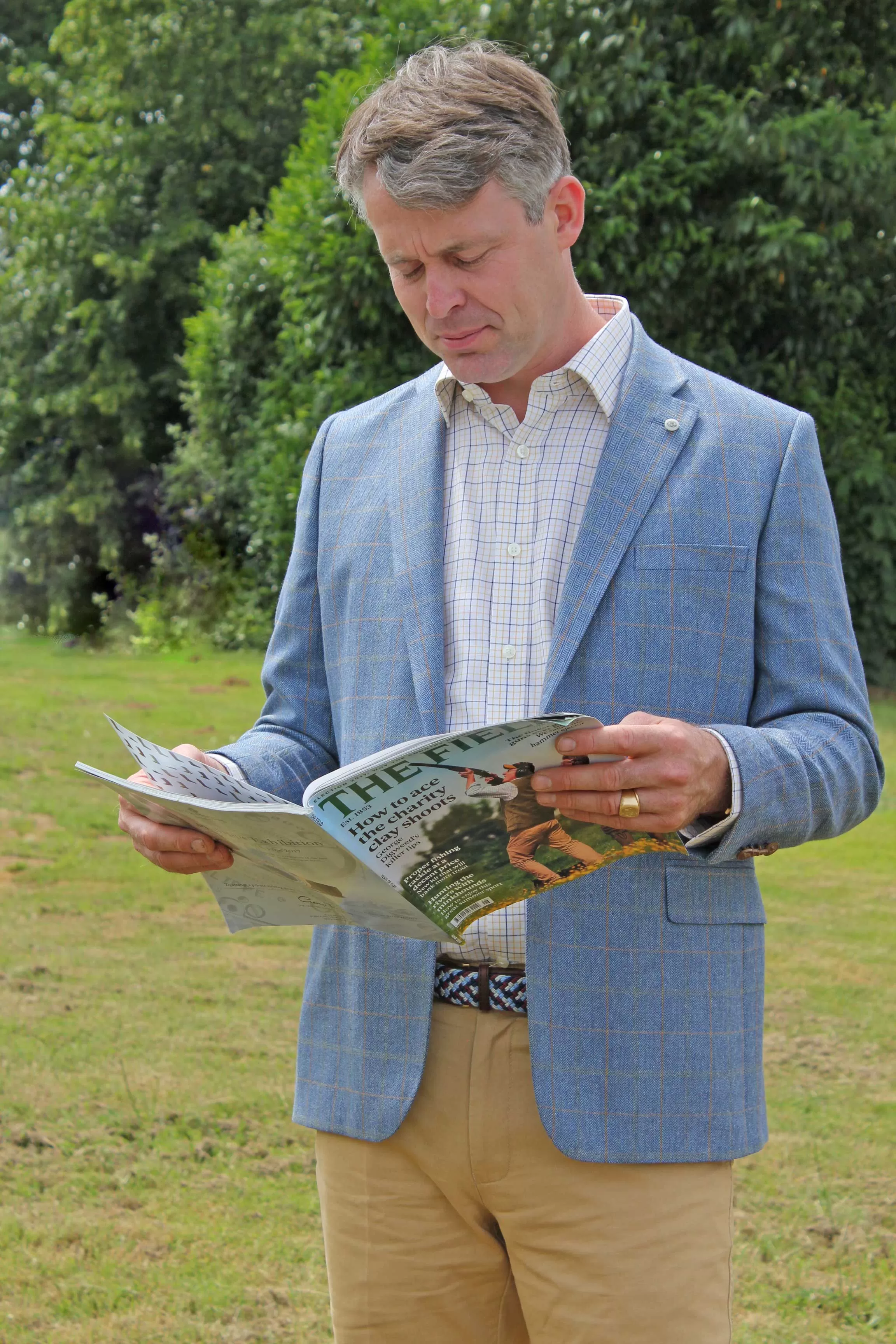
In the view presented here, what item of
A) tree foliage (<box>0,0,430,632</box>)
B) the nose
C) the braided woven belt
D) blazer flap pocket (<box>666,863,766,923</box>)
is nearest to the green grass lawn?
the braided woven belt

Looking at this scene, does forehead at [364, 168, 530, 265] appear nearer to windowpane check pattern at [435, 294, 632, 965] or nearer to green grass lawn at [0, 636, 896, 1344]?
windowpane check pattern at [435, 294, 632, 965]

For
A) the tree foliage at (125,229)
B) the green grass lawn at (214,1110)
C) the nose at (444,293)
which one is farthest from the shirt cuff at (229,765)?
the tree foliage at (125,229)

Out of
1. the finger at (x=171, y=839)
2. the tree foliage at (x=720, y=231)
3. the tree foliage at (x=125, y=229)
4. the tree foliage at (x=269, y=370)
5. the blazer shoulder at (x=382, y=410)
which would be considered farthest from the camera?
the tree foliage at (x=125, y=229)

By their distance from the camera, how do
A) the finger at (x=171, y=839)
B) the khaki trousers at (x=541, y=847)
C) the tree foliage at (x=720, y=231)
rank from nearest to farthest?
the khaki trousers at (x=541, y=847), the finger at (x=171, y=839), the tree foliage at (x=720, y=231)

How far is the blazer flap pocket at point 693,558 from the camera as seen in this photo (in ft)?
4.90

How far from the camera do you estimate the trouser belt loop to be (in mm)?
1554

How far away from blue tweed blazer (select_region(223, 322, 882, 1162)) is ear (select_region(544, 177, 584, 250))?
8.1 inches

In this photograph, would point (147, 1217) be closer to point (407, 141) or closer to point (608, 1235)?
point (608, 1235)

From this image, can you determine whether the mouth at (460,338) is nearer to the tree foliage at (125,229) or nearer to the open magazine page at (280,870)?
the open magazine page at (280,870)

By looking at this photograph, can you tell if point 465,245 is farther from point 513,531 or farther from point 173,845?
point 173,845

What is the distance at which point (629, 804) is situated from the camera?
125 centimetres

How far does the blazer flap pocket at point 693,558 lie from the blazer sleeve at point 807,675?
3 centimetres

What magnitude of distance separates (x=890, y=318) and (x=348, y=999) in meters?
9.79

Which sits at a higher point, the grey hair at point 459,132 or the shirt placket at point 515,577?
the grey hair at point 459,132
